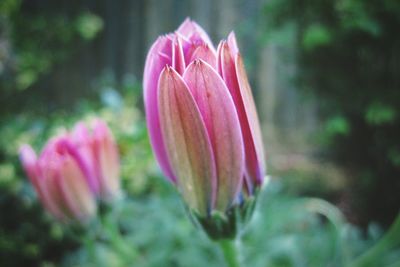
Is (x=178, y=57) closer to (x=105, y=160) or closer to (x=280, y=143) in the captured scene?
(x=105, y=160)

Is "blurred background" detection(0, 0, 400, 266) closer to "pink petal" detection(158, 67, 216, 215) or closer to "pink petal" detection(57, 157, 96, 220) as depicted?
"pink petal" detection(158, 67, 216, 215)

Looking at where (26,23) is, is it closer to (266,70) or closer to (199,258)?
(266,70)

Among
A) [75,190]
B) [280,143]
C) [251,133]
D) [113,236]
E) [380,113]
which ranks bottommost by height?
[280,143]

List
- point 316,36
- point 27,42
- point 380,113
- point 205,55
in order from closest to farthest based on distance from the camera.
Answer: point 205,55 < point 380,113 < point 316,36 < point 27,42

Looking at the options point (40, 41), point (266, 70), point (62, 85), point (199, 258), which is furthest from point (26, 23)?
point (199, 258)

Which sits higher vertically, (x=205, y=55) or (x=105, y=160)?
(x=205, y=55)

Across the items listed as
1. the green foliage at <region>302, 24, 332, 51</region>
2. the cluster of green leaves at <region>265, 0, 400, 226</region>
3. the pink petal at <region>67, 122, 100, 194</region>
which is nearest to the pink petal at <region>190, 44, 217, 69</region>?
the pink petal at <region>67, 122, 100, 194</region>

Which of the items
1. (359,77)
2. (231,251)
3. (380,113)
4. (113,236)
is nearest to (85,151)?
(113,236)
